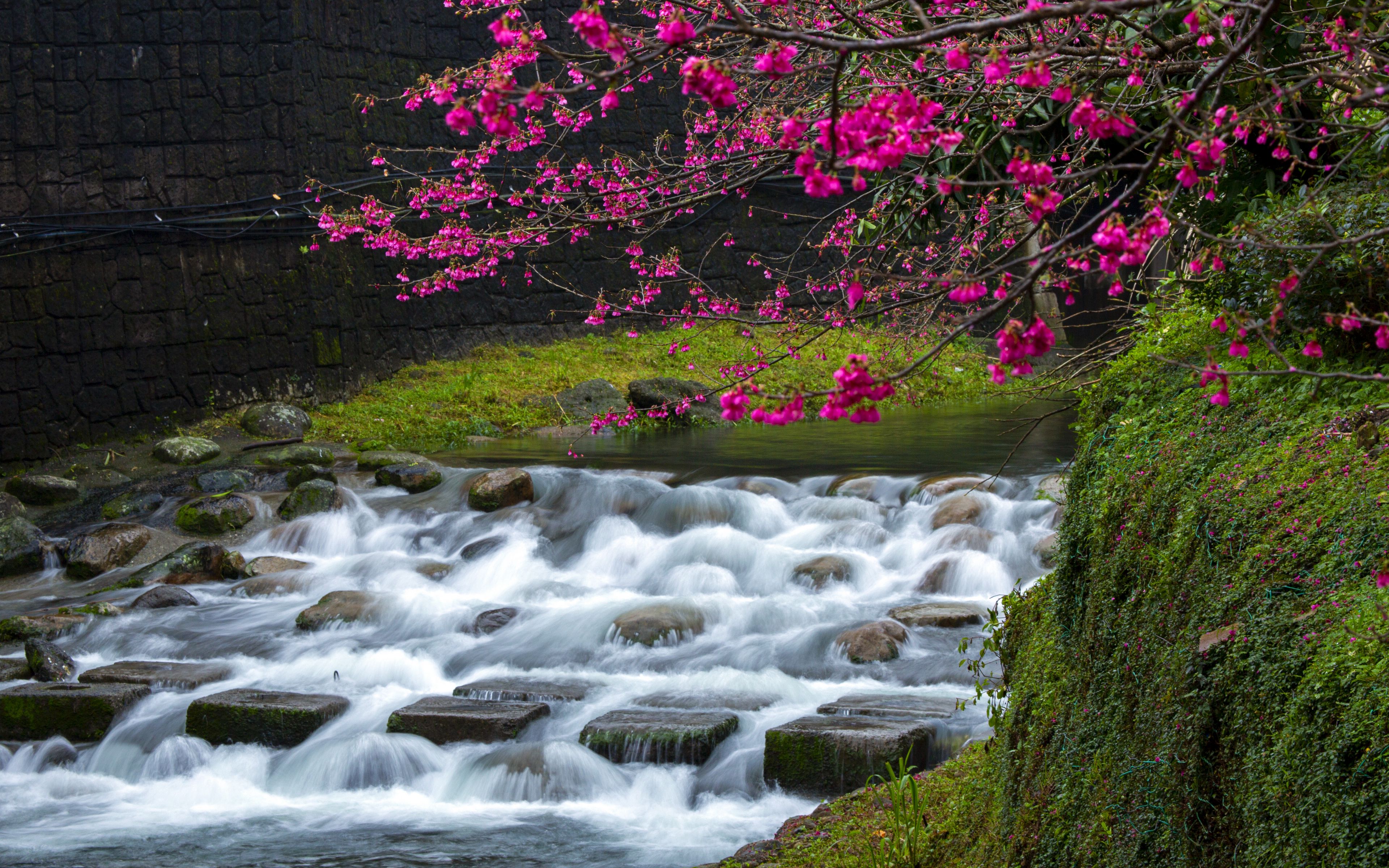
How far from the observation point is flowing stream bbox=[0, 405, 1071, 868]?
5191mm

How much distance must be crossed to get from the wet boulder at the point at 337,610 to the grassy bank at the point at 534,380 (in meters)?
4.83

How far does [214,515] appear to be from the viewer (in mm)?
9859

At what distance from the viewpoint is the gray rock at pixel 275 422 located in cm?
1247

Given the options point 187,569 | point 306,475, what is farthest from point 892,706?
point 306,475

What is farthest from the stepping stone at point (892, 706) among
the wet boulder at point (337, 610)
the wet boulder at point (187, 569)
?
the wet boulder at point (187, 569)

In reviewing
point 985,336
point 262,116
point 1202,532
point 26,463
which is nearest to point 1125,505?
point 1202,532

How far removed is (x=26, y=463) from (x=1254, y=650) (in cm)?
1173

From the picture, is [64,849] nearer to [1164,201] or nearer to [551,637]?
[551,637]

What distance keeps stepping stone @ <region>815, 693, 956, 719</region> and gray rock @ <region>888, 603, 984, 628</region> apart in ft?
3.44

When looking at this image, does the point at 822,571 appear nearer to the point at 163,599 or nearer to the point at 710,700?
the point at 710,700

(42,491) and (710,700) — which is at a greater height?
(42,491)

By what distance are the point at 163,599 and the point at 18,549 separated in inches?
76.6

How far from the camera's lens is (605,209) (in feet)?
15.9

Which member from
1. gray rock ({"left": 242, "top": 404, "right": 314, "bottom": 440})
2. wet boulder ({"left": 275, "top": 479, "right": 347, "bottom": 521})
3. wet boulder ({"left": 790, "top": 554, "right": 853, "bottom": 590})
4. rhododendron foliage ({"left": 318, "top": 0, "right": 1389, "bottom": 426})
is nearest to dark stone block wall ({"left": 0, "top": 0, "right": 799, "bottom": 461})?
gray rock ({"left": 242, "top": 404, "right": 314, "bottom": 440})
